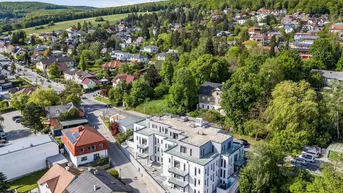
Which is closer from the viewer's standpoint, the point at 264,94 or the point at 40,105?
the point at 264,94

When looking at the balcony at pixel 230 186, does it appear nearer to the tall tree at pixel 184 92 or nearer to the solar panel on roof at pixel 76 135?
the tall tree at pixel 184 92

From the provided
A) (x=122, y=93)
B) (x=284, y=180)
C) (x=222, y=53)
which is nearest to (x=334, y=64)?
(x=222, y=53)

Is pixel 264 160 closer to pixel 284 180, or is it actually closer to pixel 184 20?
pixel 284 180

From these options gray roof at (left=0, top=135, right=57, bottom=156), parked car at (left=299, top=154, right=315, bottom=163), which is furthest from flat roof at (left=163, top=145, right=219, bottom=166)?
gray roof at (left=0, top=135, right=57, bottom=156)

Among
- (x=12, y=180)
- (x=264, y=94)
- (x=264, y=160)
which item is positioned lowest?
(x=12, y=180)

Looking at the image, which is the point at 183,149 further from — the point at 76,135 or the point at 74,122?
the point at 74,122

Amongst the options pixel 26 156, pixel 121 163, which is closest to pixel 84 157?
pixel 121 163

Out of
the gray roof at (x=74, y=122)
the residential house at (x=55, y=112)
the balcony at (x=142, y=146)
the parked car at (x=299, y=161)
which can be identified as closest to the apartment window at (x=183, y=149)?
the balcony at (x=142, y=146)
